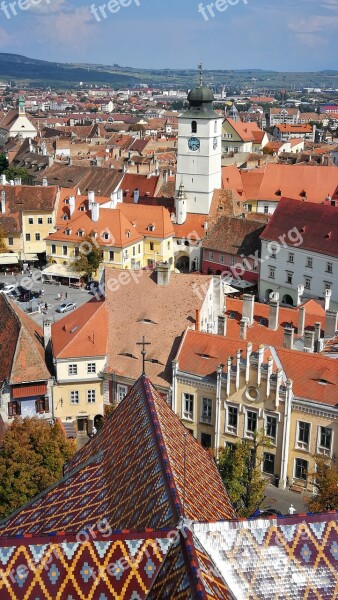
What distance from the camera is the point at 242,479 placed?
30844 millimetres

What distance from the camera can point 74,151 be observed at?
436 feet

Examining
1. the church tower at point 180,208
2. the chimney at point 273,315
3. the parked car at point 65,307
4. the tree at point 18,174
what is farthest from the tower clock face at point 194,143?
the chimney at point 273,315

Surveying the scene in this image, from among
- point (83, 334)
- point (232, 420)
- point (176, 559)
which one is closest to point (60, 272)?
point (83, 334)

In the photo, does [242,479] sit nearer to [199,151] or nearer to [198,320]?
[198,320]

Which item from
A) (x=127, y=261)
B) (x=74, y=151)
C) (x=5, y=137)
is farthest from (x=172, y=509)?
(x=5, y=137)

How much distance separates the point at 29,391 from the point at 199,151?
→ 152 ft

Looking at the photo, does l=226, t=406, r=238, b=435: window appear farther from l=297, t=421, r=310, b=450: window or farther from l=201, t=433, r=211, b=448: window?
l=297, t=421, r=310, b=450: window

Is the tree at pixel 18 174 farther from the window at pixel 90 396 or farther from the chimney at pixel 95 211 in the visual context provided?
the window at pixel 90 396

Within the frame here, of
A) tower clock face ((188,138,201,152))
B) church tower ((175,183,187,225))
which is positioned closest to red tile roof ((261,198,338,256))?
church tower ((175,183,187,225))

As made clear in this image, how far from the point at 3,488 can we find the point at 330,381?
50.6 feet

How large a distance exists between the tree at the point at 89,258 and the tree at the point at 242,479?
3611 cm

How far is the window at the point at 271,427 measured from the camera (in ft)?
113

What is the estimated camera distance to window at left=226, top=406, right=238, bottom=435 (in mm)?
35375

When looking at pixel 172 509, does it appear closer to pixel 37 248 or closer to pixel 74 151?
pixel 37 248
